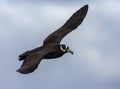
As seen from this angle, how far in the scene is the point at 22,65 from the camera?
1391 inches

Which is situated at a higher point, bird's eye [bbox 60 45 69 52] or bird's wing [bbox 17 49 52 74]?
bird's eye [bbox 60 45 69 52]

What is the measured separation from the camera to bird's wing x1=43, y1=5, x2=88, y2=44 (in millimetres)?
42397

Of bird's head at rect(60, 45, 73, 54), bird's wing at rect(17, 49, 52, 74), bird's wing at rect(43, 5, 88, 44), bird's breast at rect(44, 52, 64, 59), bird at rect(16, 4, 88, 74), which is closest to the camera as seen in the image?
bird's wing at rect(17, 49, 52, 74)

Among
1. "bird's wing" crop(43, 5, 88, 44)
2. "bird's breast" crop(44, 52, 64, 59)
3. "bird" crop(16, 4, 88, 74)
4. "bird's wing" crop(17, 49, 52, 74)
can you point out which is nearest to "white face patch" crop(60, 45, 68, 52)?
"bird" crop(16, 4, 88, 74)

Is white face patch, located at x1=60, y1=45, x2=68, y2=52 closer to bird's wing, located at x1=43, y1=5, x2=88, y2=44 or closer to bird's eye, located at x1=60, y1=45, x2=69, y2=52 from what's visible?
bird's eye, located at x1=60, y1=45, x2=69, y2=52

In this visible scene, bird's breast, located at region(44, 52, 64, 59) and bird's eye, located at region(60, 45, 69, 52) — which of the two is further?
bird's eye, located at region(60, 45, 69, 52)

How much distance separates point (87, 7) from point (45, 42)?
4938mm

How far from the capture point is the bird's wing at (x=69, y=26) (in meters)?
42.4

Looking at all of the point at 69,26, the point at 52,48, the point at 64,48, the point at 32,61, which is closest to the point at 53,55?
the point at 52,48

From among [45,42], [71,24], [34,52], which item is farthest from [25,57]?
[71,24]

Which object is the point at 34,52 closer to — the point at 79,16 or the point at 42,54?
the point at 42,54

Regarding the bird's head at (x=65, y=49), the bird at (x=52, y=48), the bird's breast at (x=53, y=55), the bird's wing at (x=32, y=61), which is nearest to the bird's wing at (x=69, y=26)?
the bird at (x=52, y=48)

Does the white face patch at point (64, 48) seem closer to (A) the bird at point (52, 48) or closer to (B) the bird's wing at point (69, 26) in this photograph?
(A) the bird at point (52, 48)

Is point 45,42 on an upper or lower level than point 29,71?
upper
